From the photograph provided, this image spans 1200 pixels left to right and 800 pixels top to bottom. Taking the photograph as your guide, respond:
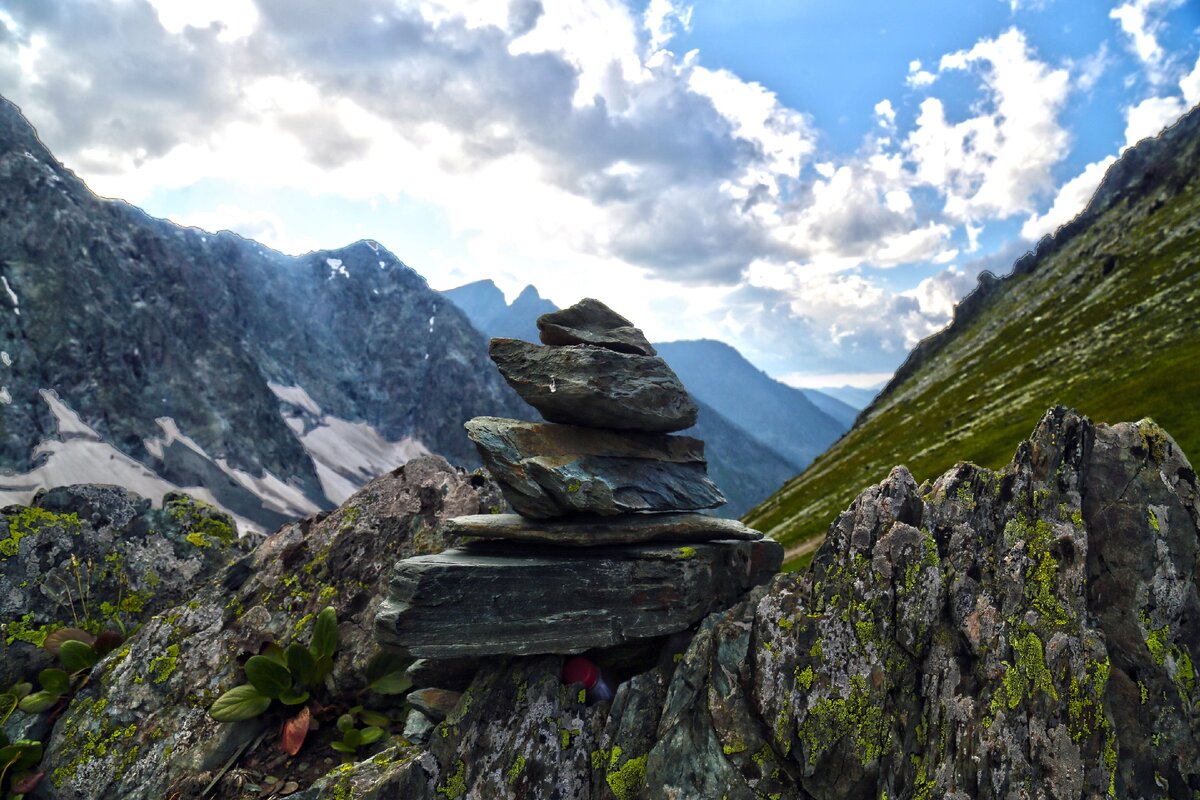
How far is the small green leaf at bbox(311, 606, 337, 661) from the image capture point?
1559 centimetres

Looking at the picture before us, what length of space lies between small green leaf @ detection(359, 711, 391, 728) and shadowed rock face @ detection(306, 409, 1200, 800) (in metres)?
2.11

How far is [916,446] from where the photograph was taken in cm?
9956

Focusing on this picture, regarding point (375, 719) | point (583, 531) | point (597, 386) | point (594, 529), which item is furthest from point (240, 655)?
point (597, 386)

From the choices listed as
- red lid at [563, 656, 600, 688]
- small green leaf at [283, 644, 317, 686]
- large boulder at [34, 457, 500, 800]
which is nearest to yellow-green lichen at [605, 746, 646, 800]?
red lid at [563, 656, 600, 688]

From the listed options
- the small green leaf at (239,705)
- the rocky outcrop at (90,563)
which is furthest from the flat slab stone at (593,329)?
the rocky outcrop at (90,563)

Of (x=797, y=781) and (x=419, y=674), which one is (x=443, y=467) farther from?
(x=797, y=781)

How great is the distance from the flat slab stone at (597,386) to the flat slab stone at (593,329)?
0.50m

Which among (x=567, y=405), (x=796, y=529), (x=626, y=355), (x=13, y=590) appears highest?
(x=626, y=355)

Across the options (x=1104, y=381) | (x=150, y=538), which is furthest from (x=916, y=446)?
(x=150, y=538)

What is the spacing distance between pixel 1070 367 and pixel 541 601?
359ft

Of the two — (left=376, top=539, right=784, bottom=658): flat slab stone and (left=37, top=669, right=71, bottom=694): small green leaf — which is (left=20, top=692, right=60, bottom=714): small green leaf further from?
(left=376, top=539, right=784, bottom=658): flat slab stone

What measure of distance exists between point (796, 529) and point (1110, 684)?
76.2 meters

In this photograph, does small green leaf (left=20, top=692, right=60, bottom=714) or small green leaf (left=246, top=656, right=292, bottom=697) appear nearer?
small green leaf (left=246, top=656, right=292, bottom=697)

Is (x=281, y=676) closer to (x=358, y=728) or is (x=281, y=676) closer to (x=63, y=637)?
(x=358, y=728)
